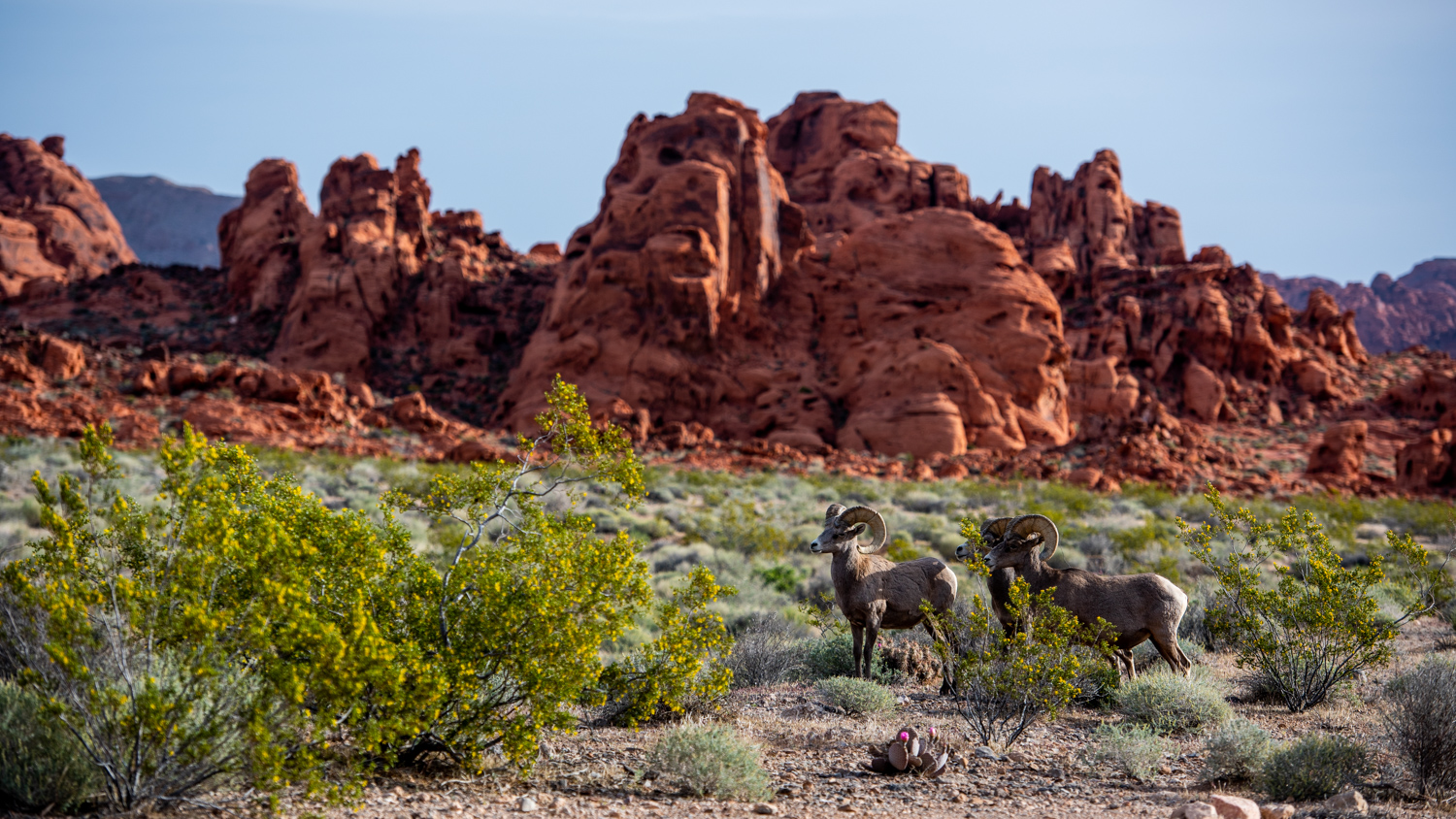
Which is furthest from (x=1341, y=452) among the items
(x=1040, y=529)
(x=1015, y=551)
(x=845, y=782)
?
(x=845, y=782)

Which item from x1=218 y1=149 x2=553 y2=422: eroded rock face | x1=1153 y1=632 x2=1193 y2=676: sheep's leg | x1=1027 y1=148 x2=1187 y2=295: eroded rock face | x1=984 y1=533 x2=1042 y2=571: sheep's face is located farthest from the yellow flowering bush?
x1=1027 y1=148 x2=1187 y2=295: eroded rock face

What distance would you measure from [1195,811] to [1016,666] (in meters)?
1.65

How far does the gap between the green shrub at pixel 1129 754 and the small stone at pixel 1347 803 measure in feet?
3.10

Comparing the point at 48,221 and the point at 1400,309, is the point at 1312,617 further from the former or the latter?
the point at 1400,309

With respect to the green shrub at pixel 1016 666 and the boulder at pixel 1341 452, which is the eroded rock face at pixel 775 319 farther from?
the green shrub at pixel 1016 666

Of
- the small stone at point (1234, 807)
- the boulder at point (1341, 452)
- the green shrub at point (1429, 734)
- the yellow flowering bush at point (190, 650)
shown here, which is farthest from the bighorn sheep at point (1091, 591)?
the boulder at point (1341, 452)

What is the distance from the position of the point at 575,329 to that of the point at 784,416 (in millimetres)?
10380

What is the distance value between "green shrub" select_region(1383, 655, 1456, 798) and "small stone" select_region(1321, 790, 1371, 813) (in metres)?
0.69

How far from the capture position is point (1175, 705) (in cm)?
667

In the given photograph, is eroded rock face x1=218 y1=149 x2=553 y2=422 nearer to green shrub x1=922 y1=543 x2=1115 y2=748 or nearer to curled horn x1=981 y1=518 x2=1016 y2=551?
curled horn x1=981 y1=518 x2=1016 y2=551

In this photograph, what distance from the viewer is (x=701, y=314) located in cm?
3991

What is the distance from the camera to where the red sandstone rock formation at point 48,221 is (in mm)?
59906

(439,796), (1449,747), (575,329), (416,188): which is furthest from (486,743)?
(416,188)

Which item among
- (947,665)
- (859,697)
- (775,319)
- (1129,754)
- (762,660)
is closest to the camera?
(1129,754)
